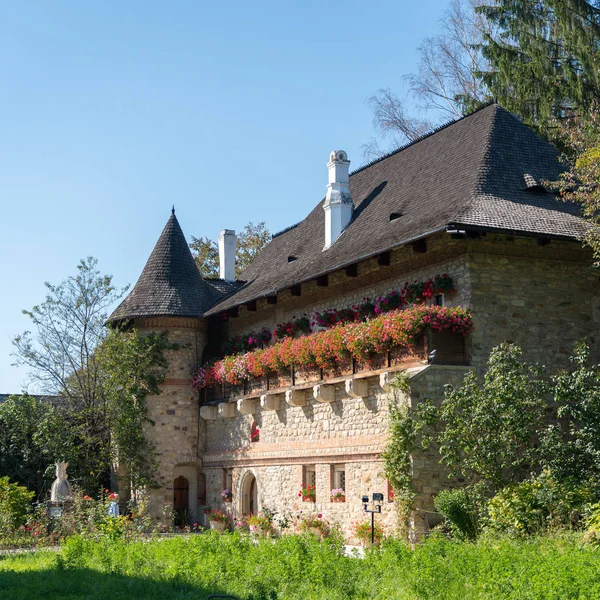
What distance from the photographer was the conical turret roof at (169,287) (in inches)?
1005

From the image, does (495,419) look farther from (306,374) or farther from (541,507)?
(306,374)

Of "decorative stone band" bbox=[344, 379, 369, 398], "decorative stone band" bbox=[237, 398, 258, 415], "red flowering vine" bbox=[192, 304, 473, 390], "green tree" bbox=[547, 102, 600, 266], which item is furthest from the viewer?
"decorative stone band" bbox=[237, 398, 258, 415]

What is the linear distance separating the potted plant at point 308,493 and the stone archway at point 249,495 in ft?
9.85

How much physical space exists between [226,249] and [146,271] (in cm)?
383

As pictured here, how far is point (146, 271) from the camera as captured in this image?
26.8 m

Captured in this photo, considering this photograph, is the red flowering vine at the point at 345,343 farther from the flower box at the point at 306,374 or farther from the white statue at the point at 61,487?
the white statue at the point at 61,487

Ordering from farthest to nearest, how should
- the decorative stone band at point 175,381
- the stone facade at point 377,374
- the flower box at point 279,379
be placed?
the decorative stone band at point 175,381 → the flower box at point 279,379 → the stone facade at point 377,374

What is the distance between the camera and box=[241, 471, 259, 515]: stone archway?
77.1 feet

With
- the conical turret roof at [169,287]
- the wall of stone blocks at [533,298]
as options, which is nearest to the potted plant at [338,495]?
the wall of stone blocks at [533,298]

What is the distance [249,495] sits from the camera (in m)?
23.8

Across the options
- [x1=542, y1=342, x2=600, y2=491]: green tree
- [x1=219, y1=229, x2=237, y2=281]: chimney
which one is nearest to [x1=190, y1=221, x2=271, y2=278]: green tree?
[x1=219, y1=229, x2=237, y2=281]: chimney

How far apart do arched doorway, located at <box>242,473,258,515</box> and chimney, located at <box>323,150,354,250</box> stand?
5844mm

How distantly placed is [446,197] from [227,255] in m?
12.2

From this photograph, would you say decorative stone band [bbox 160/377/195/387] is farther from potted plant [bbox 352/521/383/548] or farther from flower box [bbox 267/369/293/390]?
potted plant [bbox 352/521/383/548]
